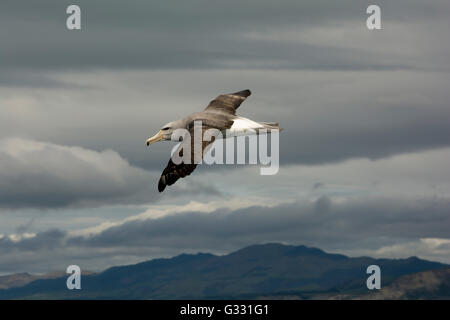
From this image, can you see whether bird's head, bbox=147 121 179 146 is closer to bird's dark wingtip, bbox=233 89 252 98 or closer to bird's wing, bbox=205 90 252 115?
bird's wing, bbox=205 90 252 115

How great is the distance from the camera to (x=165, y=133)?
52.8 metres

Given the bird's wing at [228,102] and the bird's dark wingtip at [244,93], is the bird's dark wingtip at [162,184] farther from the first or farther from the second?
the bird's dark wingtip at [244,93]

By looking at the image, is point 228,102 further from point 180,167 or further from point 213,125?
point 180,167

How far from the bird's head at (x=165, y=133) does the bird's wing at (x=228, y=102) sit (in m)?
4.31

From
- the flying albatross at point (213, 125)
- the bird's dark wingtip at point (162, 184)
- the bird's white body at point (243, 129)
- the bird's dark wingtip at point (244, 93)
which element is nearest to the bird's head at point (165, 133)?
the flying albatross at point (213, 125)

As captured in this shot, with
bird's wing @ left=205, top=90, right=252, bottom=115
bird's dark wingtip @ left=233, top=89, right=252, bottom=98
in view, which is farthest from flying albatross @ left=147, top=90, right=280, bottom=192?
bird's dark wingtip @ left=233, top=89, right=252, bottom=98

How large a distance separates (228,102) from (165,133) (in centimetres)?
796

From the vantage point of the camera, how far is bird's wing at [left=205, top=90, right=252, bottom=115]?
187 ft

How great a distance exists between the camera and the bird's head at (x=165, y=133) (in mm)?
52412

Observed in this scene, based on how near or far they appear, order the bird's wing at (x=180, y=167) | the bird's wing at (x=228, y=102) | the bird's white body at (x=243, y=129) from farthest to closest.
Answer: the bird's wing at (x=228, y=102), the bird's white body at (x=243, y=129), the bird's wing at (x=180, y=167)
